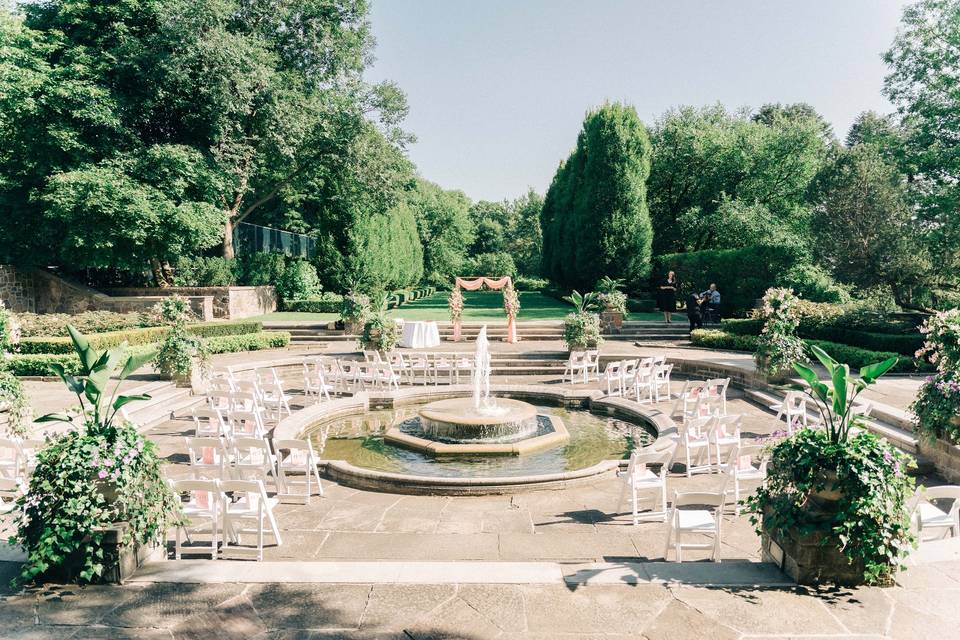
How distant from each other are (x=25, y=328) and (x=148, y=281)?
12.6 meters

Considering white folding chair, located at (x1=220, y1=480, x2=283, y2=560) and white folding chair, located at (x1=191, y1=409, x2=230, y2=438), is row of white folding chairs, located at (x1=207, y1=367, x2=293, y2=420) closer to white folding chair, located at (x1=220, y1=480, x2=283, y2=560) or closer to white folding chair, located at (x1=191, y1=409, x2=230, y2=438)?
white folding chair, located at (x1=191, y1=409, x2=230, y2=438)

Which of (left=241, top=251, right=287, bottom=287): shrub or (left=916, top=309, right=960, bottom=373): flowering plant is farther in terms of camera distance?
(left=241, top=251, right=287, bottom=287): shrub

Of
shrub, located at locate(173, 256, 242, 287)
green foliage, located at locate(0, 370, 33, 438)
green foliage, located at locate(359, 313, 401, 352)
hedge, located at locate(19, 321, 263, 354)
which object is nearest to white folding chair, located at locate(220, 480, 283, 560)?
green foliage, located at locate(0, 370, 33, 438)

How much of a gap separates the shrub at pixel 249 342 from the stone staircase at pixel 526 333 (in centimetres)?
61

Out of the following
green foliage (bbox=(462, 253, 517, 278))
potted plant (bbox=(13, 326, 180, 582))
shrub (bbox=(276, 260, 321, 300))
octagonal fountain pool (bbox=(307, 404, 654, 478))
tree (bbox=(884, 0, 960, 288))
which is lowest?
octagonal fountain pool (bbox=(307, 404, 654, 478))

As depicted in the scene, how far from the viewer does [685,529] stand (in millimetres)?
5125

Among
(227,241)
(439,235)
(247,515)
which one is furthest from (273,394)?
(439,235)

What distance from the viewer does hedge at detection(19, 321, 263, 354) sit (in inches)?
598

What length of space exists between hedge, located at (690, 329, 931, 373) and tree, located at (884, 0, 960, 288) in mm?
7834

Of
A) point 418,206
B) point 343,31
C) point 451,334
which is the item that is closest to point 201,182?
point 343,31

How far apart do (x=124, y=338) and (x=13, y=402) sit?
9.67 m

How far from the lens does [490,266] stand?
219ft

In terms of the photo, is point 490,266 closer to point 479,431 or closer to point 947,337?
point 479,431

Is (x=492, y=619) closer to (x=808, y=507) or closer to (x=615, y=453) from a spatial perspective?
(x=808, y=507)
